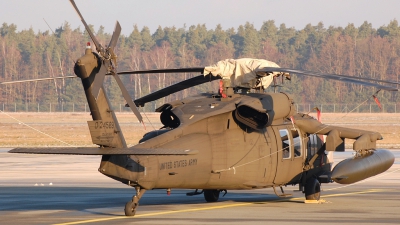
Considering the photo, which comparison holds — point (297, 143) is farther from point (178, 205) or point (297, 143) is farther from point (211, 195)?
point (178, 205)

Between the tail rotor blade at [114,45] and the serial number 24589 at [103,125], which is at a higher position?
the tail rotor blade at [114,45]

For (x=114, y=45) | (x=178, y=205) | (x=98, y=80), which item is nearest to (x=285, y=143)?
(x=178, y=205)

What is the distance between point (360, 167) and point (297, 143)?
231cm

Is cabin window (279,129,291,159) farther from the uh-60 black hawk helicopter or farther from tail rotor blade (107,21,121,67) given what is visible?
tail rotor blade (107,21,121,67)

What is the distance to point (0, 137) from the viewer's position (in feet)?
229

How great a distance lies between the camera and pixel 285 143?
76.5 ft

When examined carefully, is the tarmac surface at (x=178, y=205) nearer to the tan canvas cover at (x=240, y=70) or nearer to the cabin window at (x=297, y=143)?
the cabin window at (x=297, y=143)

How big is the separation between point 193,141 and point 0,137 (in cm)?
5210

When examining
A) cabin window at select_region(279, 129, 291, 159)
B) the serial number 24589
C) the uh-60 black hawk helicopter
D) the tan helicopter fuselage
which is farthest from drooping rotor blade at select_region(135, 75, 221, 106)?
the serial number 24589

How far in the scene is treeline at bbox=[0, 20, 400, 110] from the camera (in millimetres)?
140500

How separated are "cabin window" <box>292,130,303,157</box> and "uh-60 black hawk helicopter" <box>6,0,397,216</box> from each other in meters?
0.03

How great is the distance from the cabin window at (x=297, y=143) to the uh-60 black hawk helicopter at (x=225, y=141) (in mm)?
29

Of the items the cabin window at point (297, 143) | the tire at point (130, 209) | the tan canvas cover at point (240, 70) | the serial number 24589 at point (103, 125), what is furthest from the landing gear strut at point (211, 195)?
the serial number 24589 at point (103, 125)

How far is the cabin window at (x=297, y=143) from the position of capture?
77.6ft
